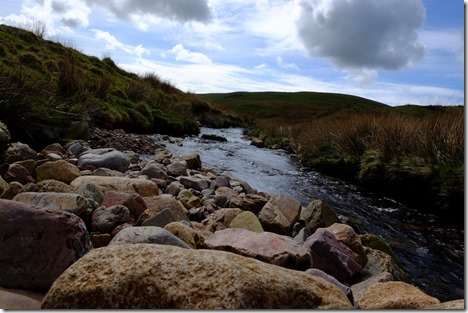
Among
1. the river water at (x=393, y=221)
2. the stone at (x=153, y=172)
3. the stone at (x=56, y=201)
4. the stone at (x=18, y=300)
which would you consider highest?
the stone at (x=56, y=201)

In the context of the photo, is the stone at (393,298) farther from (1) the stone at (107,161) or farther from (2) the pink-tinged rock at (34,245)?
(1) the stone at (107,161)

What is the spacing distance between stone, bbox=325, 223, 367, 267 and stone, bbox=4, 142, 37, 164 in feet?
13.9

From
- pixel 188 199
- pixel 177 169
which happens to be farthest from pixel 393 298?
pixel 177 169

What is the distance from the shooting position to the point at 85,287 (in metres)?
1.78

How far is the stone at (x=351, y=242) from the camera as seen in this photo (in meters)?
3.70

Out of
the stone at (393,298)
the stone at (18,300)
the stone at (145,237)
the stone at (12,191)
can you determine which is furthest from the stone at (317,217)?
the stone at (18,300)

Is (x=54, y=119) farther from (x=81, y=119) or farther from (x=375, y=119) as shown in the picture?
(x=375, y=119)

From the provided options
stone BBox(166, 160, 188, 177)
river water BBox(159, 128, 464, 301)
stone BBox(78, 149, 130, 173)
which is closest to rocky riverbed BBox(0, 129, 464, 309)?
river water BBox(159, 128, 464, 301)

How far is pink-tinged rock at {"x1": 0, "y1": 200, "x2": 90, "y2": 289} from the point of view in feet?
6.90

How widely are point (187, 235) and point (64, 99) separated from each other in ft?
28.1

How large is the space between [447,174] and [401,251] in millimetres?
2888

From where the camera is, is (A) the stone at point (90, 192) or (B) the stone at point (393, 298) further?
(A) the stone at point (90, 192)

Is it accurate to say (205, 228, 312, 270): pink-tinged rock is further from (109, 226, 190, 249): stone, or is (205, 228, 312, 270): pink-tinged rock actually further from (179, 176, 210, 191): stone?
(179, 176, 210, 191): stone

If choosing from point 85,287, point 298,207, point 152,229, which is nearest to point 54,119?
point 298,207
